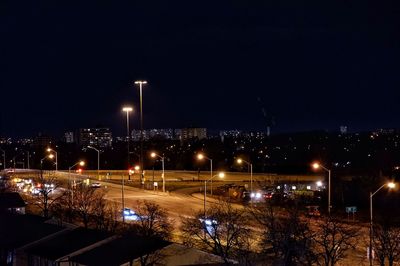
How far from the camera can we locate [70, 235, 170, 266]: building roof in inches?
1454

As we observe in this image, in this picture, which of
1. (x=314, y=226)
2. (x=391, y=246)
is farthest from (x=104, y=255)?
(x=314, y=226)

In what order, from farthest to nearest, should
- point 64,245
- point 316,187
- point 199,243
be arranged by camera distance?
point 316,187 → point 199,243 → point 64,245

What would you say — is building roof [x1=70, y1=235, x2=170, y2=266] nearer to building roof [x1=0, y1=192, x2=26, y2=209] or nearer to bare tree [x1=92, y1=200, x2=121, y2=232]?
bare tree [x1=92, y1=200, x2=121, y2=232]

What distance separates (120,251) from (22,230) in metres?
14.9

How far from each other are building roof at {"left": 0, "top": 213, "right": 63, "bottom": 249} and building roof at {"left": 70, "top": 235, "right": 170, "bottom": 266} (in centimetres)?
794

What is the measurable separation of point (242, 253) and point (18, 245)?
1750 centimetres

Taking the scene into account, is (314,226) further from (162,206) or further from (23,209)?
(23,209)

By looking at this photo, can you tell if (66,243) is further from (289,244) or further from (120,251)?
(289,244)

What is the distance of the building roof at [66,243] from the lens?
1622 inches

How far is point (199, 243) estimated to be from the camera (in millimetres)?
46812

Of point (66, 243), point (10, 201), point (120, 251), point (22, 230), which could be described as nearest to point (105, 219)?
point (22, 230)

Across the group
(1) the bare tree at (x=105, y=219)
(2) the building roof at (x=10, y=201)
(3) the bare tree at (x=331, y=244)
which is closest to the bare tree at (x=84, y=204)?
(1) the bare tree at (x=105, y=219)

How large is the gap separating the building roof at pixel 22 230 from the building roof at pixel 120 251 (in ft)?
26.1

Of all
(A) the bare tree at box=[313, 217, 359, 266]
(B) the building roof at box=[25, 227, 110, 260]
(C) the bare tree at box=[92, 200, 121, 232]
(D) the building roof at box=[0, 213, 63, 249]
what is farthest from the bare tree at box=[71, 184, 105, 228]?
(A) the bare tree at box=[313, 217, 359, 266]
